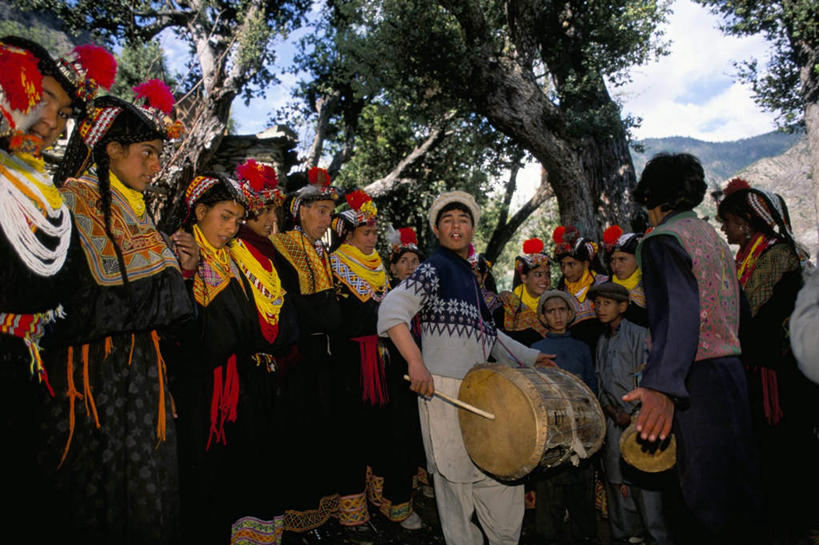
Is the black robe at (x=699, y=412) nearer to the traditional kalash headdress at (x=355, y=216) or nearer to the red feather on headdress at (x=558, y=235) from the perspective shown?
the traditional kalash headdress at (x=355, y=216)

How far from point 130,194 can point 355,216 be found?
266 cm

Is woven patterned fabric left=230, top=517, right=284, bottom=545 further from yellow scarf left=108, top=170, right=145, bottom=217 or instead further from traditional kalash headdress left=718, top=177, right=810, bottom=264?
traditional kalash headdress left=718, top=177, right=810, bottom=264

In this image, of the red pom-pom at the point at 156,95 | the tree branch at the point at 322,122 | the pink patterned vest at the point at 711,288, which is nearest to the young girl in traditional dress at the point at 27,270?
the red pom-pom at the point at 156,95

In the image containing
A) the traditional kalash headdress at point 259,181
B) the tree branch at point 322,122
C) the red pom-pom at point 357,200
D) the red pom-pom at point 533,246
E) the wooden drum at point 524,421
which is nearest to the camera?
the wooden drum at point 524,421

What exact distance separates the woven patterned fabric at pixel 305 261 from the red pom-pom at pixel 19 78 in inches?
99.6

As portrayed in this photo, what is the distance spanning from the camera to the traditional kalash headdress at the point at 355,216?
197 inches

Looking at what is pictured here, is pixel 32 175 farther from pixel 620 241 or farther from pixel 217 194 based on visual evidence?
pixel 620 241

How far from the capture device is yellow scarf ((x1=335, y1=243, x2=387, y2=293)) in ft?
15.9

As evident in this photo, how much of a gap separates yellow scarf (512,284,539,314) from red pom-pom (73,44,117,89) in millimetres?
4923

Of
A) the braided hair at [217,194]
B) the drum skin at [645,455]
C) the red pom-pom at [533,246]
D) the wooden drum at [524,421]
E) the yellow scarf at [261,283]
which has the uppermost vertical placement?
the red pom-pom at [533,246]

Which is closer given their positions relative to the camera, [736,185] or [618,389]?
[618,389]

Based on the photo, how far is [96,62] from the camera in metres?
2.23

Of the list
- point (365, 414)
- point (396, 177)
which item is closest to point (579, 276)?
point (365, 414)

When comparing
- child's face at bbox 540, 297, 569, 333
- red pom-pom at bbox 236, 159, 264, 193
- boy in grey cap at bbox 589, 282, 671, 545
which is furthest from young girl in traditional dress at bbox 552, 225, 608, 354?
red pom-pom at bbox 236, 159, 264, 193
